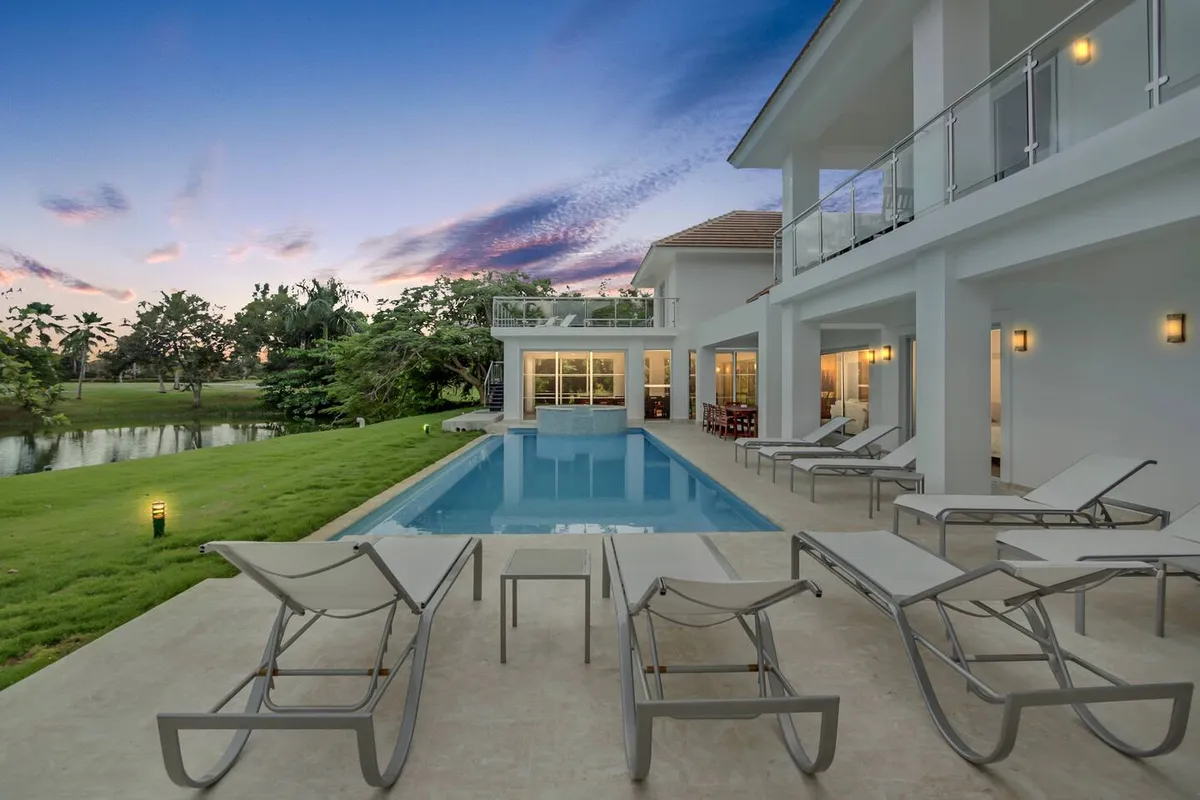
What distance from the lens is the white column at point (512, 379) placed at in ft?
66.8

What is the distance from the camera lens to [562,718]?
8.79 feet

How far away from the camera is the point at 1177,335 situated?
5996mm

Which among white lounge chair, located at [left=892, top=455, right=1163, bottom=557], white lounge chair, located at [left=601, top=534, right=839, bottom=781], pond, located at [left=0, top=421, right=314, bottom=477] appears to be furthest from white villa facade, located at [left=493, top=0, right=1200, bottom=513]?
pond, located at [left=0, top=421, right=314, bottom=477]

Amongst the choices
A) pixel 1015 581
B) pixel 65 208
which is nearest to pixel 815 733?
pixel 1015 581

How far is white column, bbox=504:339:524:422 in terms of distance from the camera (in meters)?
20.4

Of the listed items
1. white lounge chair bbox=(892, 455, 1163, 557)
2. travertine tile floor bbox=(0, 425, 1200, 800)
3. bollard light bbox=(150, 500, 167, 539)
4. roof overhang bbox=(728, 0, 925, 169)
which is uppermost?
roof overhang bbox=(728, 0, 925, 169)

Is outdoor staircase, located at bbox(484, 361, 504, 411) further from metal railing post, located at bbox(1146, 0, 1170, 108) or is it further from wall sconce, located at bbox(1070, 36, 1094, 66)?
metal railing post, located at bbox(1146, 0, 1170, 108)

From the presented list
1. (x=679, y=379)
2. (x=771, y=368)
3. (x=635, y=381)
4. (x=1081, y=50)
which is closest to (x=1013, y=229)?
(x=1081, y=50)

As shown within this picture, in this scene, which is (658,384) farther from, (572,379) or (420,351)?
(420,351)

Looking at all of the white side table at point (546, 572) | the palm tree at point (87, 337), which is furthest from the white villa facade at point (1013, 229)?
the palm tree at point (87, 337)

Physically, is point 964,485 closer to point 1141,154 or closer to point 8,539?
point 1141,154

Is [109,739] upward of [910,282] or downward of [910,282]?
downward

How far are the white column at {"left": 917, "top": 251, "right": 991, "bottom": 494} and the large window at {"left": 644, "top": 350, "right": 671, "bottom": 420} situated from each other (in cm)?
1416

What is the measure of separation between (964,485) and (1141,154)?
3.67 meters
